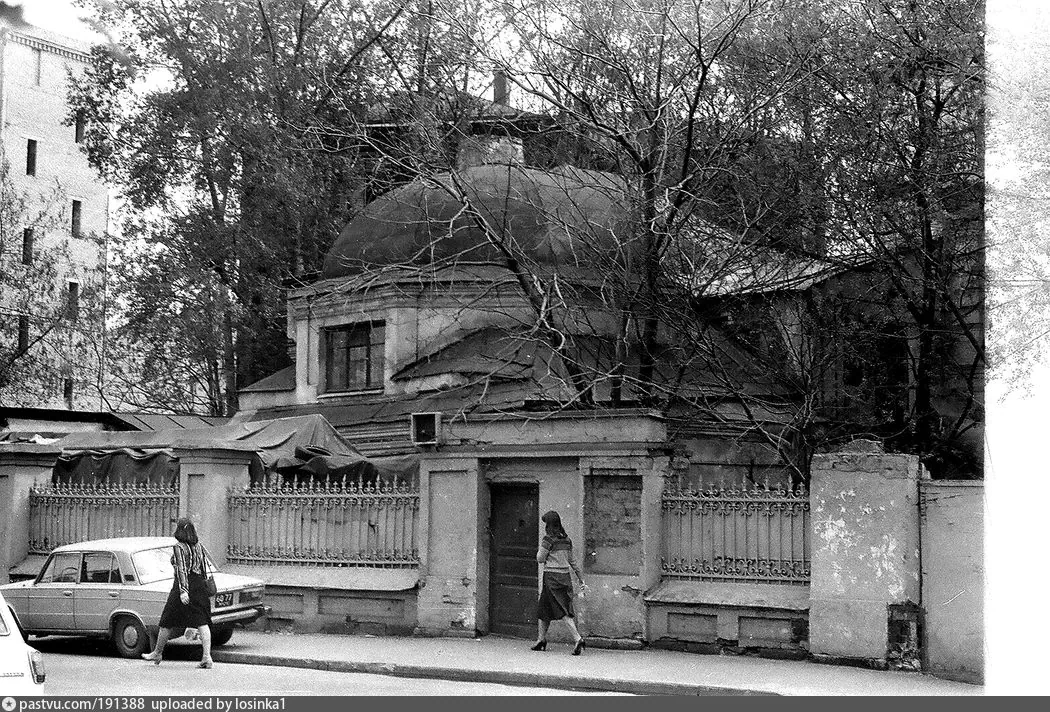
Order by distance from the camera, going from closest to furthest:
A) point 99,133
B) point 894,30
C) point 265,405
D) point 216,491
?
1. point 216,491
2. point 894,30
3. point 265,405
4. point 99,133

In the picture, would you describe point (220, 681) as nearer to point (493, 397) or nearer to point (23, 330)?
point (493, 397)

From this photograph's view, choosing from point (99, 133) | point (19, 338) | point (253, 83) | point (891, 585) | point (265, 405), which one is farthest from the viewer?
point (19, 338)

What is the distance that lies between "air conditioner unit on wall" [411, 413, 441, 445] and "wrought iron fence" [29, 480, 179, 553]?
4.48 metres

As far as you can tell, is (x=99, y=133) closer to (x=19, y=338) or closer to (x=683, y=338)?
(x=19, y=338)

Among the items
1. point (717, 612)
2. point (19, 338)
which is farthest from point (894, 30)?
point (19, 338)

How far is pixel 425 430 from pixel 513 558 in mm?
2046

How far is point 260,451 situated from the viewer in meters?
21.6

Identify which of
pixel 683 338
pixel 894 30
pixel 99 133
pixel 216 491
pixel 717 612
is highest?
pixel 99 133

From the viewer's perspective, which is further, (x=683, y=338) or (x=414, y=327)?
(x=414, y=327)

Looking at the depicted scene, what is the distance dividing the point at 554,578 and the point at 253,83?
24.5m

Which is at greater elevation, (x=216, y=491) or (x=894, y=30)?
(x=894, y=30)

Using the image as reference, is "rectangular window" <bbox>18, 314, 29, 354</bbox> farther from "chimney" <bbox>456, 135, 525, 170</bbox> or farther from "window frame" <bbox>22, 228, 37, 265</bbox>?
"chimney" <bbox>456, 135, 525, 170</bbox>

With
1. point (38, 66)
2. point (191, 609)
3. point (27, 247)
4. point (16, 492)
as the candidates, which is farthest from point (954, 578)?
point (38, 66)

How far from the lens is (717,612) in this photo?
15.5 meters
